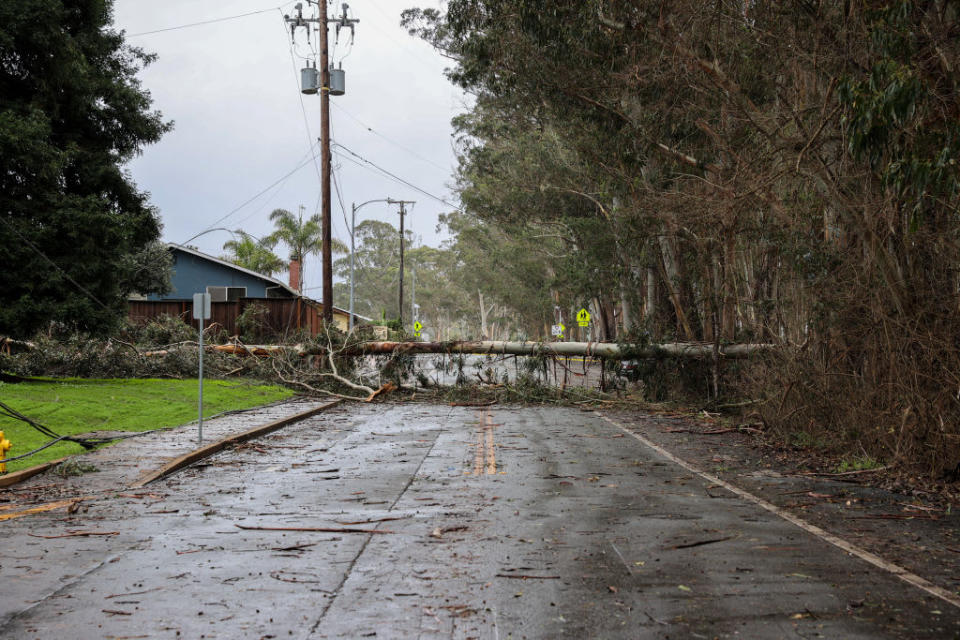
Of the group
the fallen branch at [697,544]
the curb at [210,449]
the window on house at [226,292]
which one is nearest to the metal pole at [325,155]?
the curb at [210,449]

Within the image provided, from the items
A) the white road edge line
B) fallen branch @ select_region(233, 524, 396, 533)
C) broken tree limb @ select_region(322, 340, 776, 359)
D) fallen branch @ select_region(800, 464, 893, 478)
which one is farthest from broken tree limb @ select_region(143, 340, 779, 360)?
fallen branch @ select_region(233, 524, 396, 533)

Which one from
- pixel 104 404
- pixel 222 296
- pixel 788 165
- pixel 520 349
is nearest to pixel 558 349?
pixel 520 349

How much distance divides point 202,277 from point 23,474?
38726mm

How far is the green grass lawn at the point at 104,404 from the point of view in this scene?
45.8ft

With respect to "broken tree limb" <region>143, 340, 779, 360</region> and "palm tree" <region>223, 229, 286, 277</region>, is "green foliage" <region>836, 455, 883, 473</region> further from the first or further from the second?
"palm tree" <region>223, 229, 286, 277</region>

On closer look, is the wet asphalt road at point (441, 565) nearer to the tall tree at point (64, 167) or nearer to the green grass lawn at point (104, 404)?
the green grass lawn at point (104, 404)

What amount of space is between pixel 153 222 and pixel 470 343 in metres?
10.2

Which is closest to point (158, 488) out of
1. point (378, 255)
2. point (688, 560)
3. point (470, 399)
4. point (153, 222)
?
point (688, 560)

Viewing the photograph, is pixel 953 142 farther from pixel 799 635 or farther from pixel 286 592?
pixel 286 592

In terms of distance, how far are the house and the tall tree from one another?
17.4 m

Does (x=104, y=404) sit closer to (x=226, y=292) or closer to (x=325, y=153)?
(x=325, y=153)

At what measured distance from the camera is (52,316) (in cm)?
2164

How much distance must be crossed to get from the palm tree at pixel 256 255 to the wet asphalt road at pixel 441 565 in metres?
51.3

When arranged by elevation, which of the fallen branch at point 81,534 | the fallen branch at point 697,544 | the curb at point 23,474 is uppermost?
the curb at point 23,474
